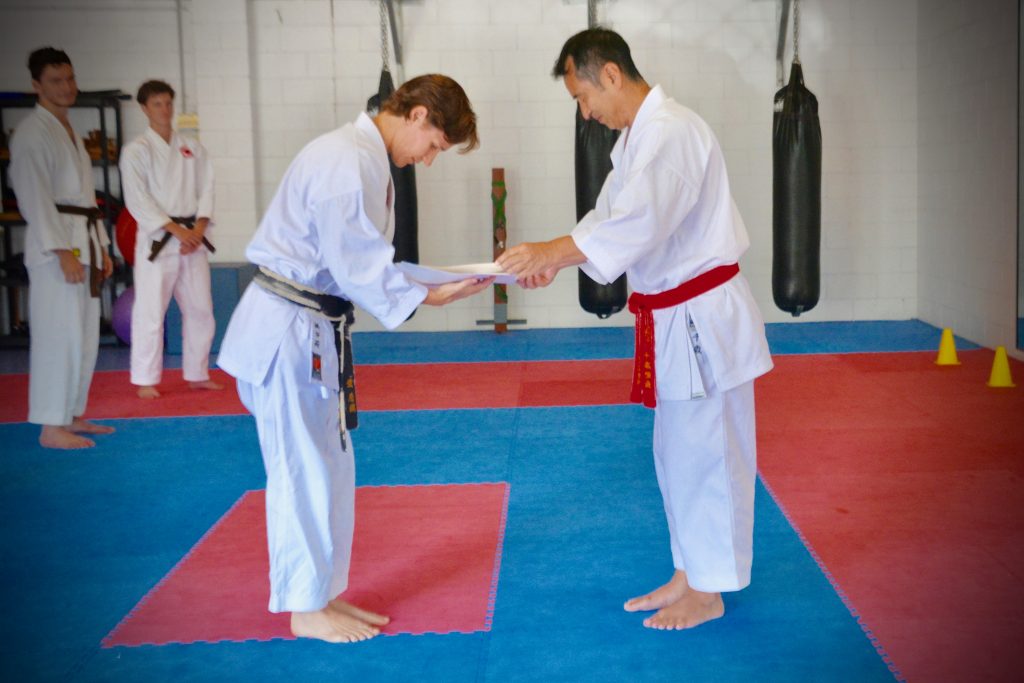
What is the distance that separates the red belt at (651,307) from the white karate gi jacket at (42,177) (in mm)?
2938

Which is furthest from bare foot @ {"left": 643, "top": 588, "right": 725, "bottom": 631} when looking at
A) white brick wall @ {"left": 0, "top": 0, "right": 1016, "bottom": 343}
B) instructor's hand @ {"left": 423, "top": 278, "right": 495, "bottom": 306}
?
white brick wall @ {"left": 0, "top": 0, "right": 1016, "bottom": 343}

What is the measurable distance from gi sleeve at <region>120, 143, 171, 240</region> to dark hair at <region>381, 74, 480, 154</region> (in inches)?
138

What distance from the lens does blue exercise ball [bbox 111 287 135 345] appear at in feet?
24.3

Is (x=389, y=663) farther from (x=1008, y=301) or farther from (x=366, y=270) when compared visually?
(x=1008, y=301)

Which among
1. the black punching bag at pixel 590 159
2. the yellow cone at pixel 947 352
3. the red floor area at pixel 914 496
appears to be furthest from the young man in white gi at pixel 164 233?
the yellow cone at pixel 947 352

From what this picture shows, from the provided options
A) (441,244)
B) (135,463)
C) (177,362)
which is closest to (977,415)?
(135,463)

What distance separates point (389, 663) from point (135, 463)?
2.37 meters

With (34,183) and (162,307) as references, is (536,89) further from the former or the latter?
(34,183)

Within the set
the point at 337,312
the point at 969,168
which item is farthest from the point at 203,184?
the point at 969,168

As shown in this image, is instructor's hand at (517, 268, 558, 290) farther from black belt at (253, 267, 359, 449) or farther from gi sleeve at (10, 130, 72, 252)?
gi sleeve at (10, 130, 72, 252)

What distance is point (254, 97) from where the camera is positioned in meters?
8.02

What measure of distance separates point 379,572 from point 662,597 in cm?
89

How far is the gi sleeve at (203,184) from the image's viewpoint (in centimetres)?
605

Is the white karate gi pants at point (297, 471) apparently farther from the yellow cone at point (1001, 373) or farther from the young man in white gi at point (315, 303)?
the yellow cone at point (1001, 373)
